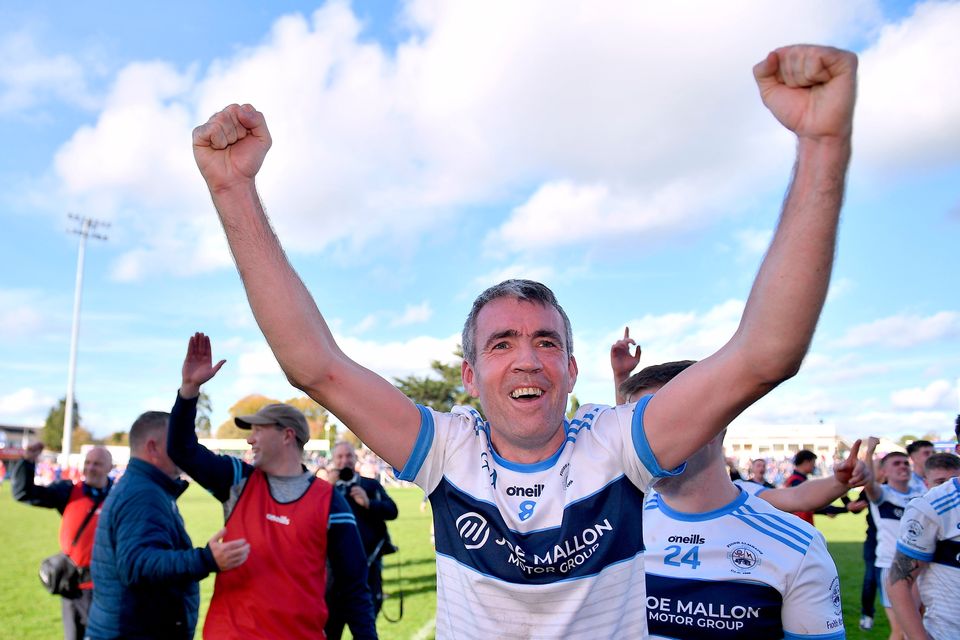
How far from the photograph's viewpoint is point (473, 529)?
2252 mm

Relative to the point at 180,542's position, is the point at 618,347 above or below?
above

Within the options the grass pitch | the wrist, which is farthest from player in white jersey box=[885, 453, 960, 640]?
the grass pitch

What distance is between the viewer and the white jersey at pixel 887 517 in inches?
369

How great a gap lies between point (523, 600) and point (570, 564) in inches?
7.0

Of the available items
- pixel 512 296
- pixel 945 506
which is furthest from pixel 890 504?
pixel 512 296

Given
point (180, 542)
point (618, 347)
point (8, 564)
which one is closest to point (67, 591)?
point (180, 542)

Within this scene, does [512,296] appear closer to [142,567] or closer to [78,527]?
[142,567]

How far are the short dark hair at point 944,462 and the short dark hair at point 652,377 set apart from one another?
15.2 feet

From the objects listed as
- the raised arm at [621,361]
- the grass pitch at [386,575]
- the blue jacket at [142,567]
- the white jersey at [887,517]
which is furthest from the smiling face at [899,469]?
the blue jacket at [142,567]

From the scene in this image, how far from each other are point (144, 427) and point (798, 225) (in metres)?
4.95

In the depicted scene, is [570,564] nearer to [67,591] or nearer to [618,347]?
[618,347]

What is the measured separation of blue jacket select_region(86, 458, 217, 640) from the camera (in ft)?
14.3

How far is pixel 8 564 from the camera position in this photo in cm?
1480

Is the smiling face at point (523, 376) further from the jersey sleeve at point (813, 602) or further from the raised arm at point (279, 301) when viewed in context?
the jersey sleeve at point (813, 602)
